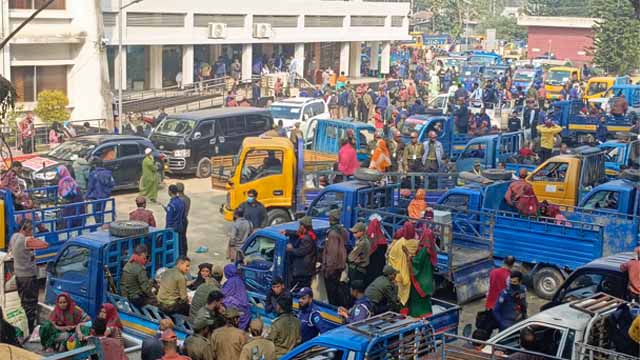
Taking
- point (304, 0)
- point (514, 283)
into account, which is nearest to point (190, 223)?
point (514, 283)

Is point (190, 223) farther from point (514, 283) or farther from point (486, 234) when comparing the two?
point (514, 283)

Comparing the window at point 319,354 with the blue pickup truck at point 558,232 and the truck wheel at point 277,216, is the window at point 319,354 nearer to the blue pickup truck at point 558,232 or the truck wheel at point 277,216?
the blue pickup truck at point 558,232

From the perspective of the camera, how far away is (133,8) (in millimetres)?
35594

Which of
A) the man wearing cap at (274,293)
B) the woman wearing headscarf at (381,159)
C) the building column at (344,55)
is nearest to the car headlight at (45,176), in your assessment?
the woman wearing headscarf at (381,159)

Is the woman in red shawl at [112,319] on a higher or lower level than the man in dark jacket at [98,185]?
lower

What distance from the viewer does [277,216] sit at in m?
17.8

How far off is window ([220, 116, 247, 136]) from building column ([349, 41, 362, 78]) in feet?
91.3

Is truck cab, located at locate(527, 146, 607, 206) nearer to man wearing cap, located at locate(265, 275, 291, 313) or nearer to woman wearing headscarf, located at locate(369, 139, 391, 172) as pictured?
woman wearing headscarf, located at locate(369, 139, 391, 172)

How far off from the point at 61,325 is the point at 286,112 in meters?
17.3

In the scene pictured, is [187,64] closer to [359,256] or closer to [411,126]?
[411,126]

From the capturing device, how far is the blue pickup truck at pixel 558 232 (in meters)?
14.1

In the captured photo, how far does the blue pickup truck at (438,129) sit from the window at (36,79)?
13.2 m

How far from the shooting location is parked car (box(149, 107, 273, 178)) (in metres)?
23.6

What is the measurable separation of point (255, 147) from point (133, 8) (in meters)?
19.6
